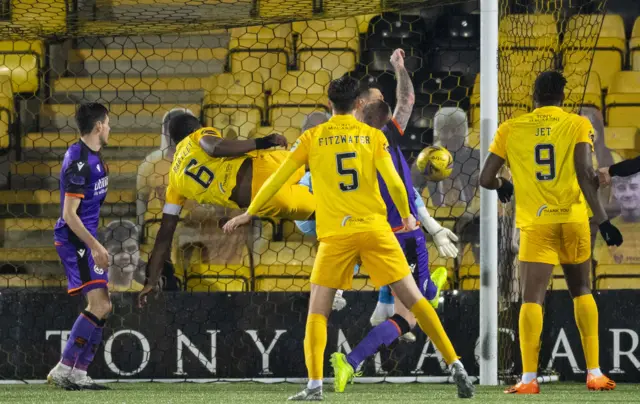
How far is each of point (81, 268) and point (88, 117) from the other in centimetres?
82

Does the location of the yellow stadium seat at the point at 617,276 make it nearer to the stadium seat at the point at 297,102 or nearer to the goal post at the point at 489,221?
the goal post at the point at 489,221

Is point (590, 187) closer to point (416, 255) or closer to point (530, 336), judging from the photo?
point (530, 336)

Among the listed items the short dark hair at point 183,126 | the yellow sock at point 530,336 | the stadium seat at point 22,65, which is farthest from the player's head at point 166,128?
the yellow sock at point 530,336

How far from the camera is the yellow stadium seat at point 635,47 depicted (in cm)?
958

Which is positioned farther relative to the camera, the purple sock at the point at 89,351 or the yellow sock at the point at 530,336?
the purple sock at the point at 89,351

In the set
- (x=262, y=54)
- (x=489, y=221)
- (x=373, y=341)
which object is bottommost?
(x=373, y=341)

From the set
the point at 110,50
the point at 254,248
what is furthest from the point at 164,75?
the point at 254,248

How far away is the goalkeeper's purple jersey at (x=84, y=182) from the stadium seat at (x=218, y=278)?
152cm

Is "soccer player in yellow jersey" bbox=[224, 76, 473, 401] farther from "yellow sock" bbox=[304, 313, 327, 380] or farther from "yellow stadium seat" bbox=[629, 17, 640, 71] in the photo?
"yellow stadium seat" bbox=[629, 17, 640, 71]

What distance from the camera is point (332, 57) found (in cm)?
942

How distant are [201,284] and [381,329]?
224cm

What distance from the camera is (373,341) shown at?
5.88 metres

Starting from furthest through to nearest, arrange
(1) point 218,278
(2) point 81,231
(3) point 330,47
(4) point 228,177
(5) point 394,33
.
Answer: (5) point 394,33 → (3) point 330,47 → (1) point 218,278 → (4) point 228,177 → (2) point 81,231

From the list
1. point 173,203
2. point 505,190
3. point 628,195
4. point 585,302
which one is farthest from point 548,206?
point 628,195
